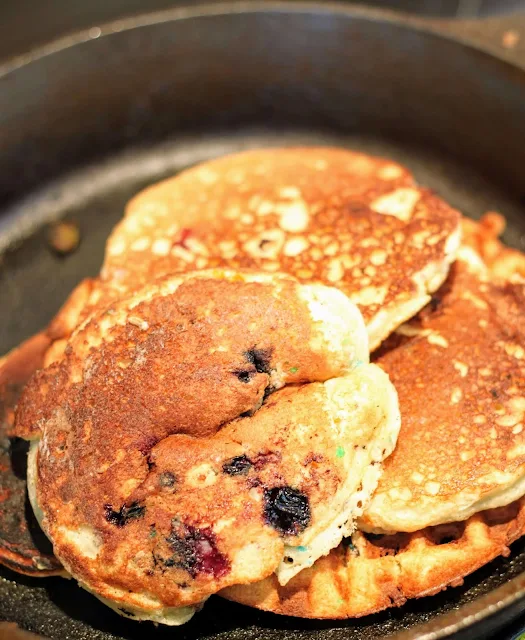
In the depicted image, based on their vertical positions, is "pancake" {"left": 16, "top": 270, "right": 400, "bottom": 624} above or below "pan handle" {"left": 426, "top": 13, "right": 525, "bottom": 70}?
below

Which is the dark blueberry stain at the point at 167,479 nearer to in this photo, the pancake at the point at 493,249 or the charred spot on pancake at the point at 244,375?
the charred spot on pancake at the point at 244,375

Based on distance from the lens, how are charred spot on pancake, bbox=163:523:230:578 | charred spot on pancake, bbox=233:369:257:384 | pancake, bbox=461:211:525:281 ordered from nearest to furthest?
1. charred spot on pancake, bbox=163:523:230:578
2. charred spot on pancake, bbox=233:369:257:384
3. pancake, bbox=461:211:525:281

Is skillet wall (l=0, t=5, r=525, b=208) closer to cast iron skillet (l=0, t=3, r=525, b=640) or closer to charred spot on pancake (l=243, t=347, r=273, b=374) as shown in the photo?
cast iron skillet (l=0, t=3, r=525, b=640)

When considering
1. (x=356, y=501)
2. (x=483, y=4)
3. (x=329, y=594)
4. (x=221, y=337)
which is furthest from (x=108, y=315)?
(x=483, y=4)

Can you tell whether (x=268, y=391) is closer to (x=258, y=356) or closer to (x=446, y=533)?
A: (x=258, y=356)

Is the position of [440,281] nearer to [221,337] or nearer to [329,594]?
[221,337]

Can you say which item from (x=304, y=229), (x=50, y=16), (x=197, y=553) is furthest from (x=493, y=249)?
(x=50, y=16)

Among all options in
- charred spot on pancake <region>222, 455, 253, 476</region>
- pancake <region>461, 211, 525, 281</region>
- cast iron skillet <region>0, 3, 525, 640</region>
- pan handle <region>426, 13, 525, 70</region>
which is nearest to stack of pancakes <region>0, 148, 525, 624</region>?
charred spot on pancake <region>222, 455, 253, 476</region>
